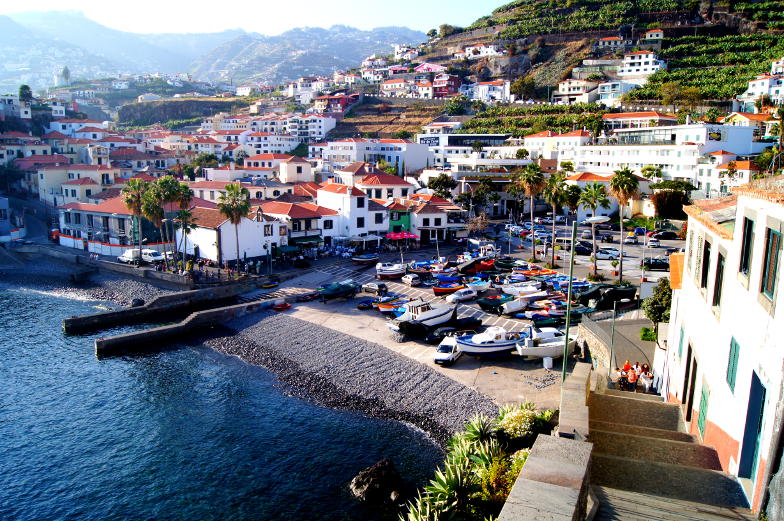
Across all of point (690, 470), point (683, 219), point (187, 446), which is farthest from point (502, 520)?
point (683, 219)

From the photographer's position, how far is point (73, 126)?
410 ft

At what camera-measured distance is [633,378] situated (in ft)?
88.7

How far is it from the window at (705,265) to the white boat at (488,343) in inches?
683

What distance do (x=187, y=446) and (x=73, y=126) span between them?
Answer: 120552 mm

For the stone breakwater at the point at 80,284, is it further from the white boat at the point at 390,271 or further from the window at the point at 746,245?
the window at the point at 746,245

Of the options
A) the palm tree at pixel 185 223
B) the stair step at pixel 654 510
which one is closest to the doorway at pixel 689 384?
the stair step at pixel 654 510

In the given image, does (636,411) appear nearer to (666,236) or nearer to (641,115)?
(666,236)

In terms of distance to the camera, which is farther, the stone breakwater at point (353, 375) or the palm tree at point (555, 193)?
the palm tree at point (555, 193)

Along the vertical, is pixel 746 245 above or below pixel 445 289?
above

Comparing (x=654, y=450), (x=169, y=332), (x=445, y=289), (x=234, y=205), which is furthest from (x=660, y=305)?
(x=234, y=205)

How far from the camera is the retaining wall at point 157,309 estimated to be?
4469cm

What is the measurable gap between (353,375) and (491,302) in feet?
47.6

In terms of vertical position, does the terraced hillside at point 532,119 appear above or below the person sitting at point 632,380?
above

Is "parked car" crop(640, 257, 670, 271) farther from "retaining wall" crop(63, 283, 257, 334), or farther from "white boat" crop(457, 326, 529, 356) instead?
"retaining wall" crop(63, 283, 257, 334)
